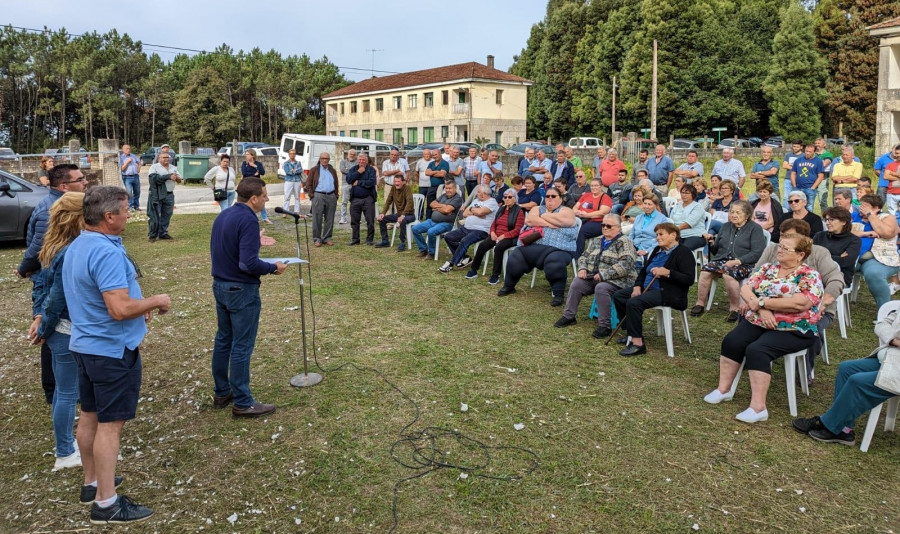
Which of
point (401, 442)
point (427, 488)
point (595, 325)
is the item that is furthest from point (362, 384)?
point (595, 325)

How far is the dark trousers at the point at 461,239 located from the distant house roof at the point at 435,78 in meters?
39.5

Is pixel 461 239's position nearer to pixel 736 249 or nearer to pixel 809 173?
pixel 736 249

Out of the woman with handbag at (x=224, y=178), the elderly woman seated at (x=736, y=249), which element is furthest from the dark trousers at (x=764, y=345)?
the woman with handbag at (x=224, y=178)

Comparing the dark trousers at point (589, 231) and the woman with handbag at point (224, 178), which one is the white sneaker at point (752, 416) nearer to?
the dark trousers at point (589, 231)

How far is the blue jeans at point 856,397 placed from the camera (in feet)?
14.0

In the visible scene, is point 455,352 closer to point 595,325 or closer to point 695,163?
point 595,325

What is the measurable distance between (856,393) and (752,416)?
67 cm

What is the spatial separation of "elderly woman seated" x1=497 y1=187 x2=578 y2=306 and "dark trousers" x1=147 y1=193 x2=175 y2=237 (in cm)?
756

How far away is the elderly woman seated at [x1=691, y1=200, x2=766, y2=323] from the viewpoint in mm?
7129

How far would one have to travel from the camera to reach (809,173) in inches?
462

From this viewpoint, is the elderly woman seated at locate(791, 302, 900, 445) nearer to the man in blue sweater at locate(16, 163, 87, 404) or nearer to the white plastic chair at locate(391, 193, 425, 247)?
the man in blue sweater at locate(16, 163, 87, 404)

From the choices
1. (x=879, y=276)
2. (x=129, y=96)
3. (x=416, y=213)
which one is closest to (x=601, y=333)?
(x=879, y=276)

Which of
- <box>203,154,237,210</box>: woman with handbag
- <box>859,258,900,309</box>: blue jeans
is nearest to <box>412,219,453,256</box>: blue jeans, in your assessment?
<box>203,154,237,210</box>: woman with handbag

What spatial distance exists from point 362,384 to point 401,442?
1.09 m
